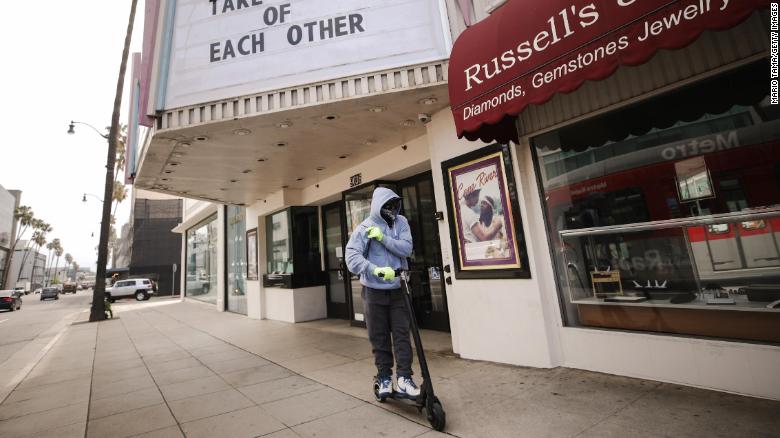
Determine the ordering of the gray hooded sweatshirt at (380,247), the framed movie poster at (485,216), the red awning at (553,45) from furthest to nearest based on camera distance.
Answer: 1. the framed movie poster at (485,216)
2. the gray hooded sweatshirt at (380,247)
3. the red awning at (553,45)

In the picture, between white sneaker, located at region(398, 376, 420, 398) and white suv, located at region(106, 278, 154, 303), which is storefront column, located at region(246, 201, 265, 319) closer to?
white sneaker, located at region(398, 376, 420, 398)

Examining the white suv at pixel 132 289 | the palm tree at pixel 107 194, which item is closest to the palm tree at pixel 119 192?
the white suv at pixel 132 289

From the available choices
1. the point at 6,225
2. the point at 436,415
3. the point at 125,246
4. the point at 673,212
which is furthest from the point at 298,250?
the point at 6,225

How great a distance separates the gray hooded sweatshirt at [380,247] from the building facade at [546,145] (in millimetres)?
1229

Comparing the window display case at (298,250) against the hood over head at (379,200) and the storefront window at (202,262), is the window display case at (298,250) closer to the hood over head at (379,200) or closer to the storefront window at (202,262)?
the hood over head at (379,200)

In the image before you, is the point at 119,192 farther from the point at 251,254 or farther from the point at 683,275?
the point at 683,275

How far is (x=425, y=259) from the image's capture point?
21.6 feet

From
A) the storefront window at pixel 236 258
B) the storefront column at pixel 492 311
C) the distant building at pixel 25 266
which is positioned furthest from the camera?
the distant building at pixel 25 266

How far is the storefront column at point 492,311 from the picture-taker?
392cm

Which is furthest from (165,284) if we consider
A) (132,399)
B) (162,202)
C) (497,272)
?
(497,272)

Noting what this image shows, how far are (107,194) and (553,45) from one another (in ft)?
51.3

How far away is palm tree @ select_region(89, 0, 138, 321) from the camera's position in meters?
12.9

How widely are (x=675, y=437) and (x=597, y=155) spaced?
267cm

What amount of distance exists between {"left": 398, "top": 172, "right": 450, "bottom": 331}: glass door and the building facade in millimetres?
39
